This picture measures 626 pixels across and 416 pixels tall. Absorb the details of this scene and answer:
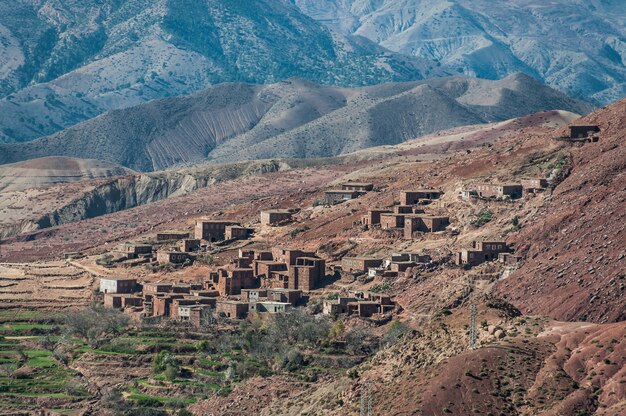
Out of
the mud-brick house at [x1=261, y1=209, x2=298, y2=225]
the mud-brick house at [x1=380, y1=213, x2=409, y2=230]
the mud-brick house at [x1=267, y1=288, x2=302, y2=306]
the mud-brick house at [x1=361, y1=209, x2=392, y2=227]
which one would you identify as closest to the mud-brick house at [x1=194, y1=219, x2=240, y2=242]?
the mud-brick house at [x1=261, y1=209, x2=298, y2=225]

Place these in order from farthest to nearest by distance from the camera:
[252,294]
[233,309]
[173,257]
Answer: [173,257] → [252,294] → [233,309]

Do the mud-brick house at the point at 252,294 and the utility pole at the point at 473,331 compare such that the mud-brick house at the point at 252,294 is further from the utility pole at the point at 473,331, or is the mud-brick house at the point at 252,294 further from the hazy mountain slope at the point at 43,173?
the hazy mountain slope at the point at 43,173

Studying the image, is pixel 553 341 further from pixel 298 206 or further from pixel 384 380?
pixel 298 206

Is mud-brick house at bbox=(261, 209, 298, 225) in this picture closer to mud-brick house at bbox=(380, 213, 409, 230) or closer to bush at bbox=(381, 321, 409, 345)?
mud-brick house at bbox=(380, 213, 409, 230)

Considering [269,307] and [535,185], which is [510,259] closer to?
[535,185]

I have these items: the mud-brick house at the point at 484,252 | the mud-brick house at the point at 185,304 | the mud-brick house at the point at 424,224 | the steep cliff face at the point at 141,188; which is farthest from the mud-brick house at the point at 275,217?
the steep cliff face at the point at 141,188

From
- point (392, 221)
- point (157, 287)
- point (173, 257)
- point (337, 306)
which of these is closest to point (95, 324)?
point (157, 287)

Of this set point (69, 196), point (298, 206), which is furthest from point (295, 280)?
point (69, 196)
